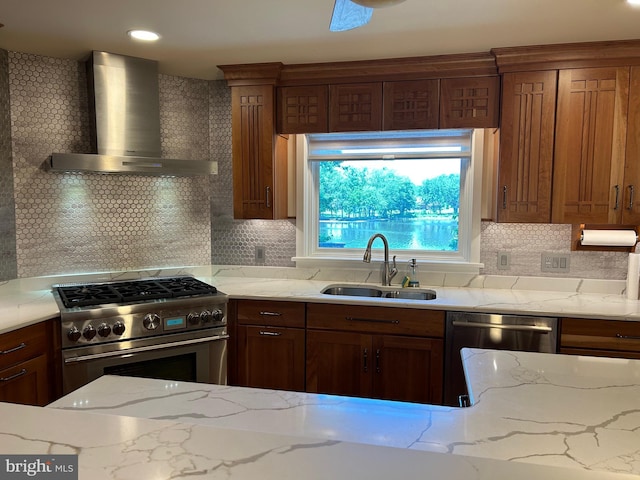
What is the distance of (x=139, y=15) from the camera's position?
7.66ft

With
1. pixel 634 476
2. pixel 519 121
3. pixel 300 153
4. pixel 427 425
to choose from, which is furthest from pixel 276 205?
pixel 634 476

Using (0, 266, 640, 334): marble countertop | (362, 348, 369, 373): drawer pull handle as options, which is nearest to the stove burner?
(0, 266, 640, 334): marble countertop

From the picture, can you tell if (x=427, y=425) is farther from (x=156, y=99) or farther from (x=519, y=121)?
(x=156, y=99)

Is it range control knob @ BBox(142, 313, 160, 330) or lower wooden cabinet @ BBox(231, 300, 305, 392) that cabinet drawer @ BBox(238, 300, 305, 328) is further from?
range control knob @ BBox(142, 313, 160, 330)

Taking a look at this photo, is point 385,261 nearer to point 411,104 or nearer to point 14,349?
point 411,104

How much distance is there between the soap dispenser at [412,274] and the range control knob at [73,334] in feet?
6.70

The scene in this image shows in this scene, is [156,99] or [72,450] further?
[156,99]

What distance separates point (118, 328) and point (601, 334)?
8.57 feet

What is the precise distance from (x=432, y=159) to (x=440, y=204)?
33 cm

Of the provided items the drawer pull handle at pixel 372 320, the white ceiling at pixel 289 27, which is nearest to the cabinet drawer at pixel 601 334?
the drawer pull handle at pixel 372 320

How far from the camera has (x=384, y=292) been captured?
3242 mm

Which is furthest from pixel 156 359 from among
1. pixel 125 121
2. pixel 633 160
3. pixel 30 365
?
pixel 633 160

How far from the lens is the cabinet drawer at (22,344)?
2.12 meters

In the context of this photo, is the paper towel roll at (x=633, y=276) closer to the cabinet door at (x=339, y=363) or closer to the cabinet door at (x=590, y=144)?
the cabinet door at (x=590, y=144)
